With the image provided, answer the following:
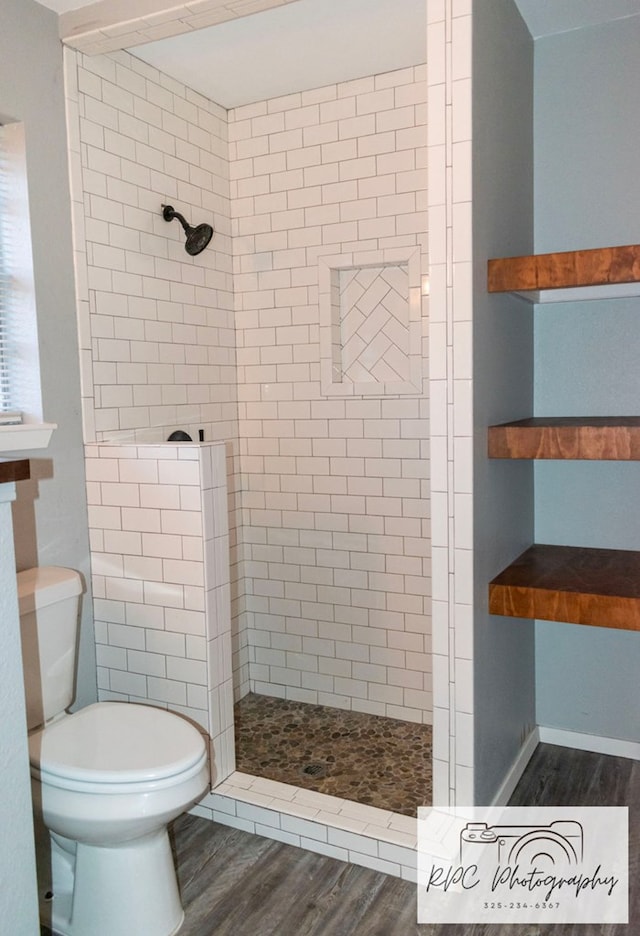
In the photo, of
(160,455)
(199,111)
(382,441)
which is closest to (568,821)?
(382,441)

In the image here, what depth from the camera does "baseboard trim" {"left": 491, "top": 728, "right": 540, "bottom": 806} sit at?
7.79 feet

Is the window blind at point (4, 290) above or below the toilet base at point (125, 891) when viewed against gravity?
above

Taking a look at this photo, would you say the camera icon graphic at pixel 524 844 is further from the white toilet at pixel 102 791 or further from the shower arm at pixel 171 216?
the shower arm at pixel 171 216

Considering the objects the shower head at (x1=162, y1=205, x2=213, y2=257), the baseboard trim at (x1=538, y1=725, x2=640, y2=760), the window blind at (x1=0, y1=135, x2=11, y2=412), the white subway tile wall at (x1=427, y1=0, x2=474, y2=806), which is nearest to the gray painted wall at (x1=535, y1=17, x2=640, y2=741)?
the baseboard trim at (x1=538, y1=725, x2=640, y2=760)

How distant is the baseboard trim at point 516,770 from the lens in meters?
2.38

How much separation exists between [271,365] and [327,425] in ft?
1.27

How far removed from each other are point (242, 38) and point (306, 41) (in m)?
0.23

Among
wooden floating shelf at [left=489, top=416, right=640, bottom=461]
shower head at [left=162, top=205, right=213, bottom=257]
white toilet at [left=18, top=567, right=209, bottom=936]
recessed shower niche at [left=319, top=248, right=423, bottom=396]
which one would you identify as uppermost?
shower head at [left=162, top=205, right=213, bottom=257]

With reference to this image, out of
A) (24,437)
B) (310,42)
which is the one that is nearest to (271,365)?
(310,42)

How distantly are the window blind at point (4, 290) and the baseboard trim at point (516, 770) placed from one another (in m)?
2.02

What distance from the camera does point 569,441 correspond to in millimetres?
2092

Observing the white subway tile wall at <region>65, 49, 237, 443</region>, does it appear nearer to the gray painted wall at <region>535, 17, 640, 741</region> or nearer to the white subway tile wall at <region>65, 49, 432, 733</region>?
the white subway tile wall at <region>65, 49, 432, 733</region>

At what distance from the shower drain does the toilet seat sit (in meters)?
0.79

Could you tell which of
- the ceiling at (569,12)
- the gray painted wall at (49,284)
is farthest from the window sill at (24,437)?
the ceiling at (569,12)
